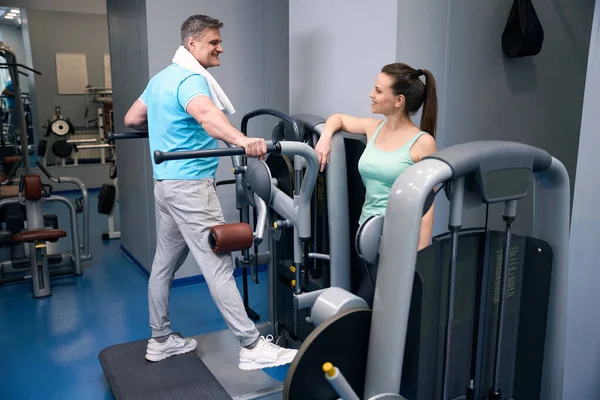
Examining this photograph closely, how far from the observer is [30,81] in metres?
8.69

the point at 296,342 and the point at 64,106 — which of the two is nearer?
the point at 296,342

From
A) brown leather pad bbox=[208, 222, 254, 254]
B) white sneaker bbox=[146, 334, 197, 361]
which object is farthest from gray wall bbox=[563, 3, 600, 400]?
white sneaker bbox=[146, 334, 197, 361]

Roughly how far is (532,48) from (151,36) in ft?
9.22

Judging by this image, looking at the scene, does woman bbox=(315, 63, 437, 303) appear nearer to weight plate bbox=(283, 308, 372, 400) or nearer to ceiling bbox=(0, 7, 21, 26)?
weight plate bbox=(283, 308, 372, 400)

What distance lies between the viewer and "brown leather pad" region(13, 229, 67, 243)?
4.13 m

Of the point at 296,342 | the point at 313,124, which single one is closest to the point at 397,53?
the point at 313,124

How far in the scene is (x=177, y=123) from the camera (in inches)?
103

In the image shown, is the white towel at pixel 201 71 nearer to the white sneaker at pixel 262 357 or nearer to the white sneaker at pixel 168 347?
the white sneaker at pixel 262 357

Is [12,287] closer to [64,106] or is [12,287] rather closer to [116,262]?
[116,262]

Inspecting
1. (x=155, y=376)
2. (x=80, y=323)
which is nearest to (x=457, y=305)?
(x=155, y=376)

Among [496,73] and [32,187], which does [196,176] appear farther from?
[32,187]

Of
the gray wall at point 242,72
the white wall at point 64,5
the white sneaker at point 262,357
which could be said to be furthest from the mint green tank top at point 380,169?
the white wall at point 64,5

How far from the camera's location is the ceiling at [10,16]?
30.2 ft

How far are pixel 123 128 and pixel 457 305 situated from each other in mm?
4371
